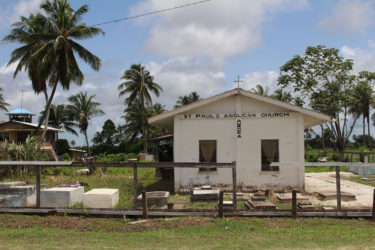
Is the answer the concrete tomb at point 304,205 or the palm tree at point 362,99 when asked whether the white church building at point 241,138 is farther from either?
the palm tree at point 362,99

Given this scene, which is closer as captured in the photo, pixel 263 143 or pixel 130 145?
pixel 263 143

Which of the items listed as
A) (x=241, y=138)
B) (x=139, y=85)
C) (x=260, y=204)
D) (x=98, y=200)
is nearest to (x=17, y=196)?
(x=98, y=200)

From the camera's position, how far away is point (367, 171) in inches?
838

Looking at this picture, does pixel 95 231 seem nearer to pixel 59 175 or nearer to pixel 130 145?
pixel 59 175

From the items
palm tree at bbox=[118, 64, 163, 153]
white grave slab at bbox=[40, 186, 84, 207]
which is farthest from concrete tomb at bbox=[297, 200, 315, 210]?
palm tree at bbox=[118, 64, 163, 153]

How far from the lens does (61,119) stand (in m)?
53.3

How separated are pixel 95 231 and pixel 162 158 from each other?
1390 centimetres

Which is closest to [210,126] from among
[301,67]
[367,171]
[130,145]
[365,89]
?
[367,171]

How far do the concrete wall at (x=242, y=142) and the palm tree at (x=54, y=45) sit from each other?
1716 cm

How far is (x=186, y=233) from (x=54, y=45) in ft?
76.6

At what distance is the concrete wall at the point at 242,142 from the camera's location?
14.1 m

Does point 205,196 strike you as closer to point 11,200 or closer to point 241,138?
point 241,138

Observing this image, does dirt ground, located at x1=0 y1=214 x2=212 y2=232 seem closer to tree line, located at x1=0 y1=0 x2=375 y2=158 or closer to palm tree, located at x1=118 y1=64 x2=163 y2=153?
tree line, located at x1=0 y1=0 x2=375 y2=158

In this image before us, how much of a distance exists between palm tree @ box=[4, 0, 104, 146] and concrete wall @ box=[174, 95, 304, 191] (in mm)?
17163
